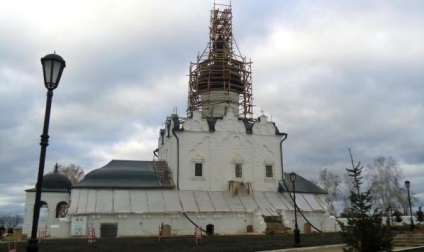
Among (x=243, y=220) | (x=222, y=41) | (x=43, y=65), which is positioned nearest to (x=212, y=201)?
(x=243, y=220)

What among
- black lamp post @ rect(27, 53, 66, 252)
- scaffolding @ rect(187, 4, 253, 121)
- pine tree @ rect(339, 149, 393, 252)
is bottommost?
pine tree @ rect(339, 149, 393, 252)

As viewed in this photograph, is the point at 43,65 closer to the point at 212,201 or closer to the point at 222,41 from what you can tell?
the point at 212,201

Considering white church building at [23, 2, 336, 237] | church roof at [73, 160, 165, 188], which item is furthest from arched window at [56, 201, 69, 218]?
church roof at [73, 160, 165, 188]

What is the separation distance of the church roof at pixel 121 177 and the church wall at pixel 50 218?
348 centimetres

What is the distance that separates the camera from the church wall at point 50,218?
101ft

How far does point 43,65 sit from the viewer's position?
8.14 metres

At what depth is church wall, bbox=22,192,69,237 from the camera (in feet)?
101

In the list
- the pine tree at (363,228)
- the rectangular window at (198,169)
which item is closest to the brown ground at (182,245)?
the pine tree at (363,228)

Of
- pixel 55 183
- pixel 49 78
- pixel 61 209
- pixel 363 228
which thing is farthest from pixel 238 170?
pixel 49 78

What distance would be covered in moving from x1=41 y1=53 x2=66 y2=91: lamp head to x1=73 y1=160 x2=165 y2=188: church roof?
86.8ft

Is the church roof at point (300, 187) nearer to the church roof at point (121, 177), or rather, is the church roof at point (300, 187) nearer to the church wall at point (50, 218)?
the church roof at point (121, 177)

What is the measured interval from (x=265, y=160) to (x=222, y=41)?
1530cm

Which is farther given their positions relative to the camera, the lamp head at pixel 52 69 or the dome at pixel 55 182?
the dome at pixel 55 182

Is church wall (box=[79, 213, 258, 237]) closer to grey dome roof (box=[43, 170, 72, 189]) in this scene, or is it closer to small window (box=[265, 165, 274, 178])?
small window (box=[265, 165, 274, 178])
